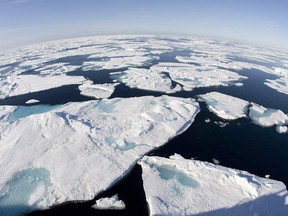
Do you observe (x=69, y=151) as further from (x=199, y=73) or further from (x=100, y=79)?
(x=199, y=73)

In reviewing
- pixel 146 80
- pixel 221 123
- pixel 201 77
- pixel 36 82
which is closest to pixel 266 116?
pixel 221 123

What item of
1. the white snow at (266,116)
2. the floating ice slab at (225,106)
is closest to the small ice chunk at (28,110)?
the floating ice slab at (225,106)

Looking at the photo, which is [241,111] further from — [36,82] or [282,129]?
[36,82]

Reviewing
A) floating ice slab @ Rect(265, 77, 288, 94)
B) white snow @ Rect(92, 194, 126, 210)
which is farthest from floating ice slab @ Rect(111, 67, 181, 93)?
white snow @ Rect(92, 194, 126, 210)

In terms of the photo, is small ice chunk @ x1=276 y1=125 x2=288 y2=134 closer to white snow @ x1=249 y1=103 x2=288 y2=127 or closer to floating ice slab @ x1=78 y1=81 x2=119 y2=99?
white snow @ x1=249 y1=103 x2=288 y2=127

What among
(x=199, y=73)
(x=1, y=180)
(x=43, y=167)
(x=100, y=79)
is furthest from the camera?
(x=199, y=73)

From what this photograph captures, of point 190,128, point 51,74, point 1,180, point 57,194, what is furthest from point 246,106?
point 51,74

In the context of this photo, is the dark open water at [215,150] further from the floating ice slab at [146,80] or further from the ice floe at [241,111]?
the floating ice slab at [146,80]
